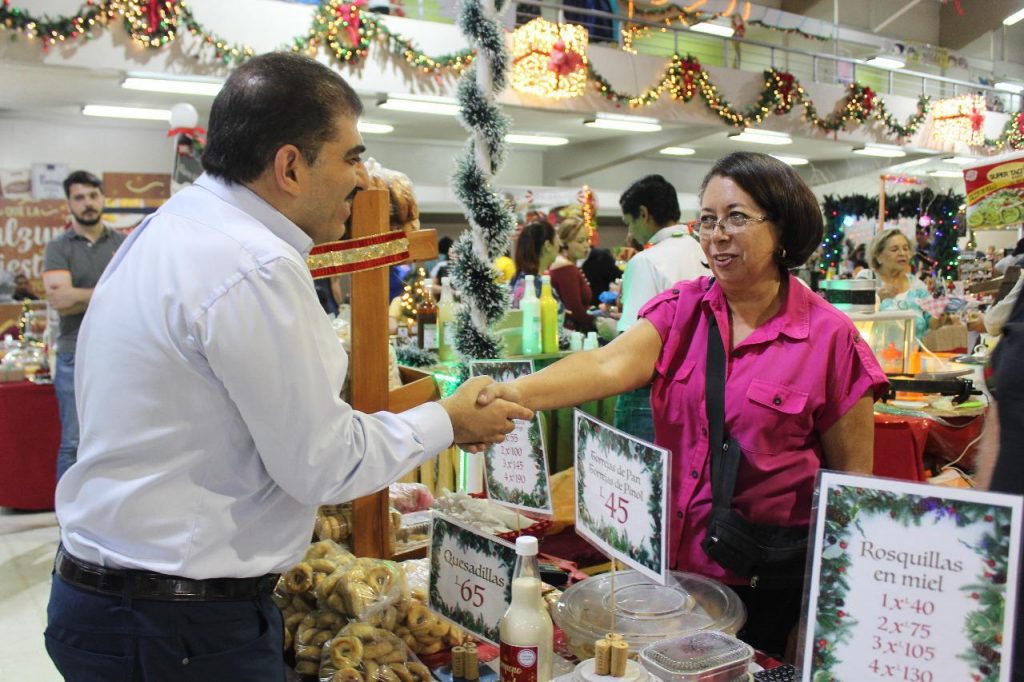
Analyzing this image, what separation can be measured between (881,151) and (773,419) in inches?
596

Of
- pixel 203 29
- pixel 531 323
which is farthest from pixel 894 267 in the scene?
pixel 203 29

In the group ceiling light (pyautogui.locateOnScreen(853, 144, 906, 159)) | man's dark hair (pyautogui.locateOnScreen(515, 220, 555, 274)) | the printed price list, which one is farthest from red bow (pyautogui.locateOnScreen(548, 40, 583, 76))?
the printed price list

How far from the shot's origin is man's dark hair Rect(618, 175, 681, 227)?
405 cm

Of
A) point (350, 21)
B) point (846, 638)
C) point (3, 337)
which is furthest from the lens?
point (350, 21)

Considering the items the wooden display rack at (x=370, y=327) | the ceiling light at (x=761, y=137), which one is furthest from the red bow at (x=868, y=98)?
the wooden display rack at (x=370, y=327)

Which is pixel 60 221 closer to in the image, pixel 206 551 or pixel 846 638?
pixel 206 551

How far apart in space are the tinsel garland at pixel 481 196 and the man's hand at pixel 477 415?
1.76 meters

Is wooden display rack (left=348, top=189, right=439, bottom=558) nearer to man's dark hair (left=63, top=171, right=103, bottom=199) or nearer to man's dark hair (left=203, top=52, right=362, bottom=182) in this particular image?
man's dark hair (left=203, top=52, right=362, bottom=182)

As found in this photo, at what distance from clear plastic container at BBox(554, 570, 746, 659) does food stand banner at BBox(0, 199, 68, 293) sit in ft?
22.0

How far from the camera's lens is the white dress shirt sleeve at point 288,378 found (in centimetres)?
110

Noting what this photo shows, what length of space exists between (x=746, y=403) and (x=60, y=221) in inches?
273

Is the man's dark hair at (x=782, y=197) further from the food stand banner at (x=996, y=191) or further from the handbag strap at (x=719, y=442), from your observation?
the food stand banner at (x=996, y=191)

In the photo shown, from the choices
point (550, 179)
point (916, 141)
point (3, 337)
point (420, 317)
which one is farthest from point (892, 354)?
point (916, 141)

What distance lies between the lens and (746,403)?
5.70ft
